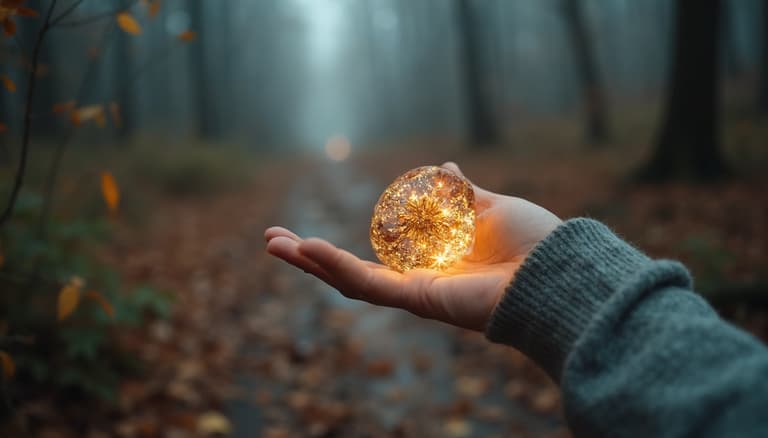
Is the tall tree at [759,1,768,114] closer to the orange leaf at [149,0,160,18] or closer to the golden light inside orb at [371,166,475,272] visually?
the golden light inside orb at [371,166,475,272]

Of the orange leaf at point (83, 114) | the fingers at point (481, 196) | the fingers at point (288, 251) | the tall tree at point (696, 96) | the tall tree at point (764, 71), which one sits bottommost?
the fingers at point (288, 251)

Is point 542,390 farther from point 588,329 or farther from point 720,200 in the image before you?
point 720,200

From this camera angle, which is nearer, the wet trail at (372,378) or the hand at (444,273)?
the hand at (444,273)

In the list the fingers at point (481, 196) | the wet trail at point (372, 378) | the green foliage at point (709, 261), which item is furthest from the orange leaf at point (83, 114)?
the green foliage at point (709, 261)

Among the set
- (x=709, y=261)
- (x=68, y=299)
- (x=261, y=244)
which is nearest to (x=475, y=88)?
(x=261, y=244)

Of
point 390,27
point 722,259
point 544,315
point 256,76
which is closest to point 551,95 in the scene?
point 390,27

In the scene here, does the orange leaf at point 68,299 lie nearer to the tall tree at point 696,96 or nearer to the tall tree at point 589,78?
the tall tree at point 696,96
